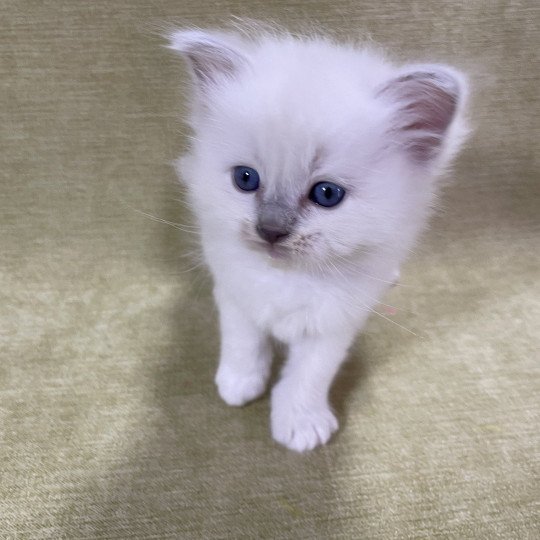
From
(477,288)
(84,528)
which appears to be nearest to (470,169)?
(477,288)

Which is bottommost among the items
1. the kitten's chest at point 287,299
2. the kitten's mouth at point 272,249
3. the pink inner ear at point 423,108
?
the kitten's chest at point 287,299

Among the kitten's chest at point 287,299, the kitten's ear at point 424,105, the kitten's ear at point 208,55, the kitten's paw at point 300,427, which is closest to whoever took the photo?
the kitten's ear at point 424,105

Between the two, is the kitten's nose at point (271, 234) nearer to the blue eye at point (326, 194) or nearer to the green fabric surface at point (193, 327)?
the blue eye at point (326, 194)

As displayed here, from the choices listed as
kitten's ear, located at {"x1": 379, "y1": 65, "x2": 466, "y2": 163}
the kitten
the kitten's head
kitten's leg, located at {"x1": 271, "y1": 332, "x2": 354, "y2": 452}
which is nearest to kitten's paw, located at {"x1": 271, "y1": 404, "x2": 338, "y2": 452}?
kitten's leg, located at {"x1": 271, "y1": 332, "x2": 354, "y2": 452}

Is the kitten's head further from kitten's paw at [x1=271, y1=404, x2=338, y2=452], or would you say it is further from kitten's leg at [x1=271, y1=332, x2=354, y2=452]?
kitten's paw at [x1=271, y1=404, x2=338, y2=452]

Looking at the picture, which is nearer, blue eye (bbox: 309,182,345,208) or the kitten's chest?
blue eye (bbox: 309,182,345,208)

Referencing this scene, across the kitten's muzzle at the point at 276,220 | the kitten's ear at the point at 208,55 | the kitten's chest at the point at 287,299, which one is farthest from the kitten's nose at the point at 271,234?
the kitten's ear at the point at 208,55
